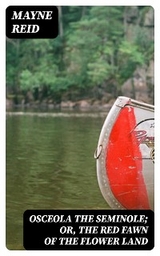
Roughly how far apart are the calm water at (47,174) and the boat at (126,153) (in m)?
0.19

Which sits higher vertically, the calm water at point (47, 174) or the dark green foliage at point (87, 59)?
the dark green foliage at point (87, 59)

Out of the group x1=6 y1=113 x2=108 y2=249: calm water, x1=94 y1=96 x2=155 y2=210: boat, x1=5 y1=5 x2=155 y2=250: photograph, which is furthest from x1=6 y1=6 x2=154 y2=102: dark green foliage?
x1=94 y1=96 x2=155 y2=210: boat

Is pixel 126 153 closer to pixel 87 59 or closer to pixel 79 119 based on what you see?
pixel 79 119

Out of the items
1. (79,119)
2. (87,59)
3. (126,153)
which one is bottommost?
(79,119)

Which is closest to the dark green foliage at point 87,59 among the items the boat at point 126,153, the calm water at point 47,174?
→ the calm water at point 47,174

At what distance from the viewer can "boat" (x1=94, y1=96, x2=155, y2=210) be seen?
11.4 feet

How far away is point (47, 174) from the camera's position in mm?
5492

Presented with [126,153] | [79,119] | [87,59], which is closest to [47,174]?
[126,153]

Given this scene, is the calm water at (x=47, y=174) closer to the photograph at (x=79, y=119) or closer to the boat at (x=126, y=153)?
the photograph at (x=79, y=119)

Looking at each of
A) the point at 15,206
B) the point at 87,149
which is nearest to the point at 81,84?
the point at 87,149

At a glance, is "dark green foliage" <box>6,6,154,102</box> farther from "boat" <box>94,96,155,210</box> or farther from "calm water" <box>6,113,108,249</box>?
"boat" <box>94,96,155,210</box>

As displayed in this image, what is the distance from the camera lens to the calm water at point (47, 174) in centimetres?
376

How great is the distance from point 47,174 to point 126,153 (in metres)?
2.11
